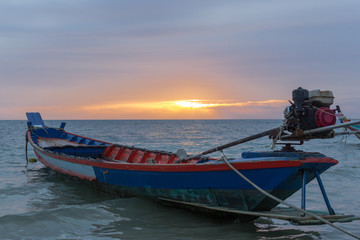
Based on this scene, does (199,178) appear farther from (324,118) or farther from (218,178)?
(324,118)

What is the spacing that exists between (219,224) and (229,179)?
123 centimetres

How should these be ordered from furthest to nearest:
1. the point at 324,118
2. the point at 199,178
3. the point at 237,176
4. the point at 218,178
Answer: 1. the point at 199,178
2. the point at 218,178
3. the point at 237,176
4. the point at 324,118

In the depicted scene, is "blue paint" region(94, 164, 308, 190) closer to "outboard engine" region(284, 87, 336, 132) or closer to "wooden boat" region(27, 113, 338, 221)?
"wooden boat" region(27, 113, 338, 221)

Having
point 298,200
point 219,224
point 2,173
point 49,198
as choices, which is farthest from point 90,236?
point 2,173

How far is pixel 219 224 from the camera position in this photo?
6809 mm

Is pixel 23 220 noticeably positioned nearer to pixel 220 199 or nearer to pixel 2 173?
pixel 220 199

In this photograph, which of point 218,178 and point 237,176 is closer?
point 237,176

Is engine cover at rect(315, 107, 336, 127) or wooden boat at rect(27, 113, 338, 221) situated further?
wooden boat at rect(27, 113, 338, 221)

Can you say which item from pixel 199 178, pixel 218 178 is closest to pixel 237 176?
pixel 218 178

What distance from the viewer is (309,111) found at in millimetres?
5660

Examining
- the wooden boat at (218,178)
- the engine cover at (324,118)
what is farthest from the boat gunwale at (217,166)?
the engine cover at (324,118)

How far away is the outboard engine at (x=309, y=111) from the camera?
555 centimetres

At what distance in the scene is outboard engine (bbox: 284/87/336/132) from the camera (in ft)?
18.2

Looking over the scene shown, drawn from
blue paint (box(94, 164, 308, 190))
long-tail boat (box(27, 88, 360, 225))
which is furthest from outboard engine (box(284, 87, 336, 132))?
blue paint (box(94, 164, 308, 190))
